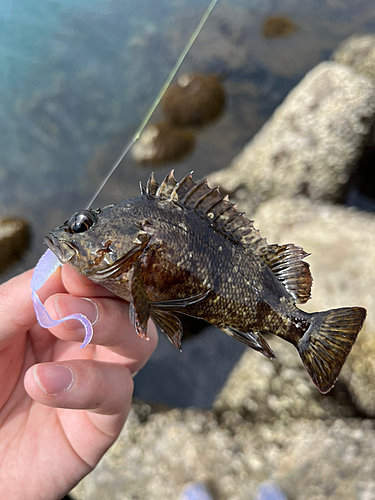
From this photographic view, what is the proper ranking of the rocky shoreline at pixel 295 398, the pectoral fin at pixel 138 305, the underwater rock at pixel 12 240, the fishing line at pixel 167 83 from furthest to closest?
the fishing line at pixel 167 83, the underwater rock at pixel 12 240, the rocky shoreline at pixel 295 398, the pectoral fin at pixel 138 305

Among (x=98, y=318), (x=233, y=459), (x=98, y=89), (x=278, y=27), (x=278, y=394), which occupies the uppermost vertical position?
(x=278, y=27)

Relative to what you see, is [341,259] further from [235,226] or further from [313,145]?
[235,226]

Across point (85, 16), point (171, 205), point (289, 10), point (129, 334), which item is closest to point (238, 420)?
point (129, 334)

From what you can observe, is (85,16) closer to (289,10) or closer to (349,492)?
(289,10)

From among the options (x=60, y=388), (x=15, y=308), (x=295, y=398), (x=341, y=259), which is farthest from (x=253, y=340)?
(x=341, y=259)

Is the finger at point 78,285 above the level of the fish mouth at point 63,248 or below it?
below

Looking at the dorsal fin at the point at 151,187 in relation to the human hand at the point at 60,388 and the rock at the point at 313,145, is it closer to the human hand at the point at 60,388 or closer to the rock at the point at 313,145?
the human hand at the point at 60,388

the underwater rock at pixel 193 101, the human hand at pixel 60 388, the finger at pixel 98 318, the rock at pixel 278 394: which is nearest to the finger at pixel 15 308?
the human hand at pixel 60 388

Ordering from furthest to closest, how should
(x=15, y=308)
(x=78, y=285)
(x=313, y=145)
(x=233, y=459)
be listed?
(x=313, y=145) → (x=233, y=459) → (x=15, y=308) → (x=78, y=285)
